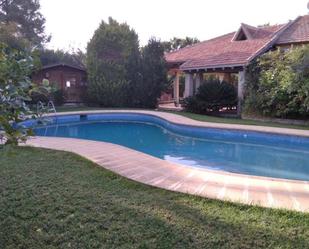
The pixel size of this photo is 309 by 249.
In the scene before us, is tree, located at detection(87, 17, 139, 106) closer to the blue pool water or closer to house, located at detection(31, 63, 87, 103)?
house, located at detection(31, 63, 87, 103)

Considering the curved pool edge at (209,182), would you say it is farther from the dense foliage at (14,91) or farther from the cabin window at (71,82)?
the cabin window at (71,82)

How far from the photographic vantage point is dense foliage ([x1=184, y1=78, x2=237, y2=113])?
17969 mm

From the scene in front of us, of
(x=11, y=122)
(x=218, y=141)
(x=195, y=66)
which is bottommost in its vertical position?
(x=218, y=141)

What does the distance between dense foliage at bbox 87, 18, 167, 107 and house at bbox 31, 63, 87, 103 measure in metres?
1.77

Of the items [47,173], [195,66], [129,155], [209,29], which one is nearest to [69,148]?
[129,155]

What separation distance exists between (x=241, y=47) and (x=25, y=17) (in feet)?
84.1

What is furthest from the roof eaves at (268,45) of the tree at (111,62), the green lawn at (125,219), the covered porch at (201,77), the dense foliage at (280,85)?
the green lawn at (125,219)

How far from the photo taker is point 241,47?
19688 millimetres

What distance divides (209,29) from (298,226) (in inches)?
1432

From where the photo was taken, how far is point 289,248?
11.0 feet

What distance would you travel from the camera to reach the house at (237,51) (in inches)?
707

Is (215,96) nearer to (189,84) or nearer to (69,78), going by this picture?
(189,84)

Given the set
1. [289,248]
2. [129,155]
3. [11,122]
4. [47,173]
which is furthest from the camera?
[129,155]

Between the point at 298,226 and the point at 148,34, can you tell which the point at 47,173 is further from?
the point at 148,34
